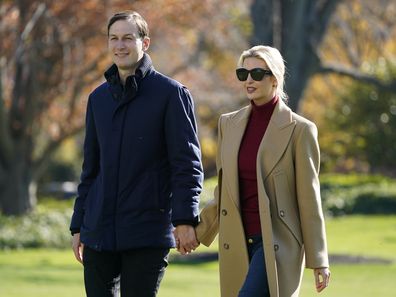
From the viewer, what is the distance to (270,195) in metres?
6.18

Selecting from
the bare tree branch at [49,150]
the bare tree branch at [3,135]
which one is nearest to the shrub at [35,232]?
the bare tree branch at [3,135]

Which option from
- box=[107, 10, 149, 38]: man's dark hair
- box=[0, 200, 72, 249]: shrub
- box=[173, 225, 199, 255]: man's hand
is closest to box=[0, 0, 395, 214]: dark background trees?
box=[0, 200, 72, 249]: shrub

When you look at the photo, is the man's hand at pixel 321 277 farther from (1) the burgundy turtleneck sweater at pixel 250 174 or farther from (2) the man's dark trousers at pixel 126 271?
(2) the man's dark trousers at pixel 126 271

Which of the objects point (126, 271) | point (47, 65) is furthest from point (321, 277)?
point (47, 65)

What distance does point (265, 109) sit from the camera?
251 inches

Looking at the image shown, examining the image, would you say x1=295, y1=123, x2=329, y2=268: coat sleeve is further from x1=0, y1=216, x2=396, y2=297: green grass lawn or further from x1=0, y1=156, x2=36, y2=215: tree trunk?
x1=0, y1=156, x2=36, y2=215: tree trunk

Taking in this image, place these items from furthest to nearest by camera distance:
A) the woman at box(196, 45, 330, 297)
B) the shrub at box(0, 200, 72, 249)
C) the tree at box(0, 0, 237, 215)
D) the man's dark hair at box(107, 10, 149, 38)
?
the tree at box(0, 0, 237, 215), the shrub at box(0, 200, 72, 249), the woman at box(196, 45, 330, 297), the man's dark hair at box(107, 10, 149, 38)

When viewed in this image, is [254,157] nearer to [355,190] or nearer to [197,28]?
[197,28]

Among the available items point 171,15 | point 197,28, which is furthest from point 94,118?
Answer: point 197,28

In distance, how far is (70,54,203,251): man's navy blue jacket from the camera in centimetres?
593

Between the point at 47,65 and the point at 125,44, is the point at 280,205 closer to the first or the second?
the point at 125,44

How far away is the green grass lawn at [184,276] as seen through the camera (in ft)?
42.8

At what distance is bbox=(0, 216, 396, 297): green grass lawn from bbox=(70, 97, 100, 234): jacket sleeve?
594 centimetres

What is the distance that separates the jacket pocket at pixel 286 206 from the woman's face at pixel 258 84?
17.9 inches
